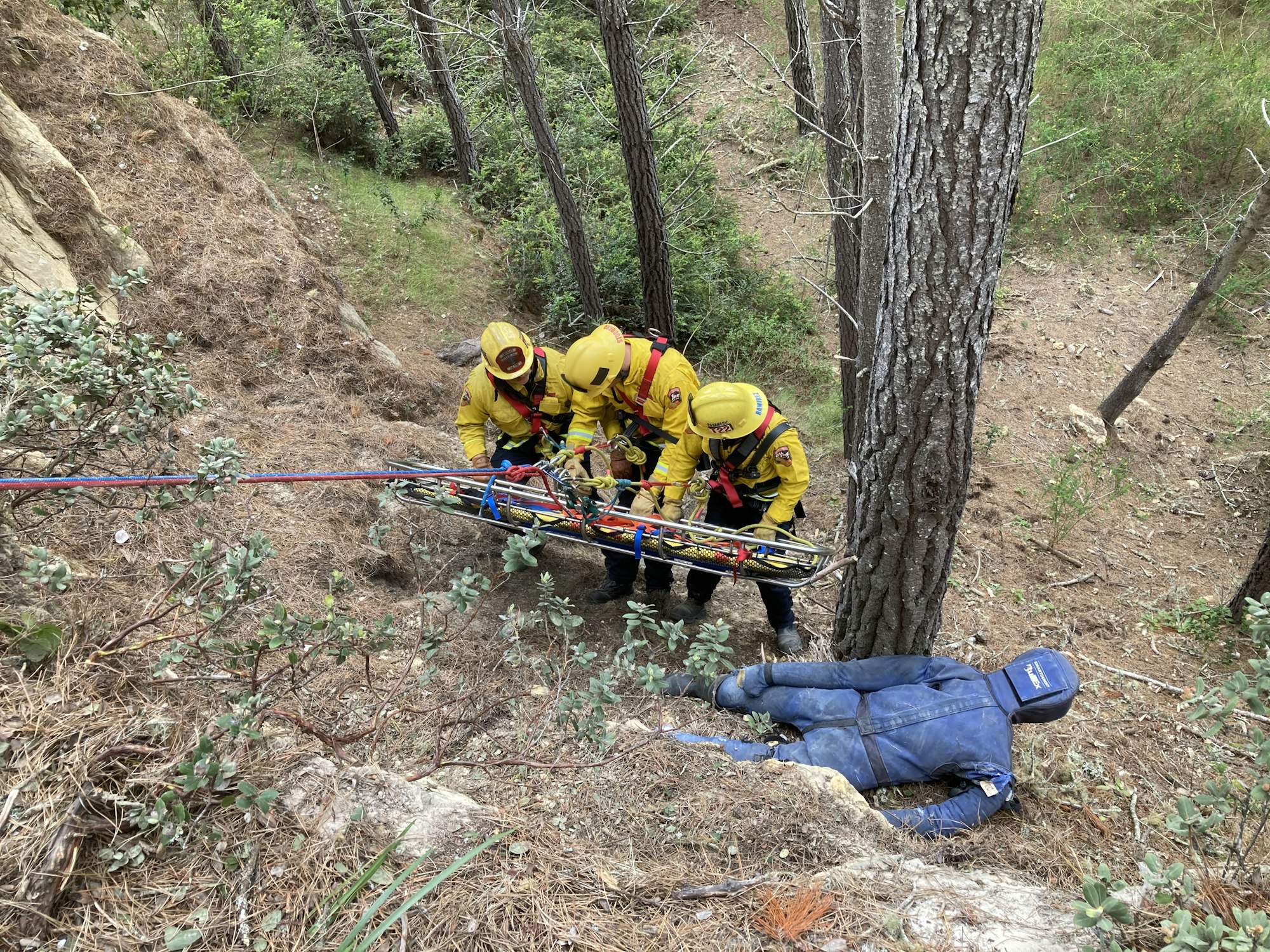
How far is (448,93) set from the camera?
10.2 meters

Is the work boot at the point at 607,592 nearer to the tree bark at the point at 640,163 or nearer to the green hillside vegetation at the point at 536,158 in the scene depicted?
the tree bark at the point at 640,163

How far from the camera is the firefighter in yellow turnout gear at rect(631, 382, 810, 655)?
14.7 feet

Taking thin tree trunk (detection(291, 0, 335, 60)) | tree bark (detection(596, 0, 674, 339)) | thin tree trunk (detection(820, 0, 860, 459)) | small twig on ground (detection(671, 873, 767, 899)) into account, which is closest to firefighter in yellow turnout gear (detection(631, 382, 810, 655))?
thin tree trunk (detection(820, 0, 860, 459))

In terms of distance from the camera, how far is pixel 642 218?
319 inches

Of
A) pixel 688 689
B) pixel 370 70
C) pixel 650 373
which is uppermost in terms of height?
pixel 370 70

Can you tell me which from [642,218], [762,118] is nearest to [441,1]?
[762,118]

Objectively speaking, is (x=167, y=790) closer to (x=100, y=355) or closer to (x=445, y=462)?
(x=100, y=355)

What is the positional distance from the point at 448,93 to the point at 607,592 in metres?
8.34

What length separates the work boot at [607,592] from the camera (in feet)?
17.4

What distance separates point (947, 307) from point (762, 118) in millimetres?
11615

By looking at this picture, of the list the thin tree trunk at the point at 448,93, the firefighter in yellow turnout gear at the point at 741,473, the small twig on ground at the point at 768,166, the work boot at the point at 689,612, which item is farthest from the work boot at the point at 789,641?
the small twig on ground at the point at 768,166

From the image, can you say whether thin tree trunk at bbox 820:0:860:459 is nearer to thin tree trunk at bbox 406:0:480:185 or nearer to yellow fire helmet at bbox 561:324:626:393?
yellow fire helmet at bbox 561:324:626:393

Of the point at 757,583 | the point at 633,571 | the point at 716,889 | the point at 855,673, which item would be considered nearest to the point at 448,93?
the point at 633,571

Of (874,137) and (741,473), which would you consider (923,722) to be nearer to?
(741,473)
